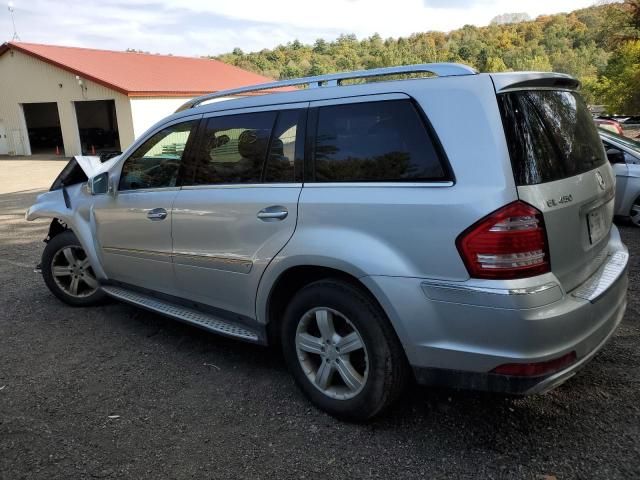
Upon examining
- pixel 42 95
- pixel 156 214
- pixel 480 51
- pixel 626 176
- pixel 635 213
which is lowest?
pixel 635 213

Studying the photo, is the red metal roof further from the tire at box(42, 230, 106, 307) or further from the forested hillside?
the forested hillside

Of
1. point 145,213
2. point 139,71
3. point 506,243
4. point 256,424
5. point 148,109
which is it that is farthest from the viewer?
point 139,71

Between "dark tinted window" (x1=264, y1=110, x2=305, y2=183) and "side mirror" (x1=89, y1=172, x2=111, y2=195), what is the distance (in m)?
1.85

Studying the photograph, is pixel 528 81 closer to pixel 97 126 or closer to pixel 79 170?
pixel 79 170

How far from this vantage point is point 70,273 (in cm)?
512

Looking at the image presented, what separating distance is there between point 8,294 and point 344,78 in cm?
461

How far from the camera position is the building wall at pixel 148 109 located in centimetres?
2519

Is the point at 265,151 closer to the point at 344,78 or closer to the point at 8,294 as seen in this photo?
the point at 344,78

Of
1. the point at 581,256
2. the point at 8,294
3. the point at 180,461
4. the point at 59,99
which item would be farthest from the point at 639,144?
the point at 59,99

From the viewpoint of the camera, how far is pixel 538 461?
2.62m

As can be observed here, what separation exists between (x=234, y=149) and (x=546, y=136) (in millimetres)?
1921

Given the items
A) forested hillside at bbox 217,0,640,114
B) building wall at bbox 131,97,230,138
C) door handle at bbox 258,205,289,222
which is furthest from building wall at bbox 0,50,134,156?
forested hillside at bbox 217,0,640,114

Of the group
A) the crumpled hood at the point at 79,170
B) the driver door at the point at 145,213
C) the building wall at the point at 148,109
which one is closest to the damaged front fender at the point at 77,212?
the crumpled hood at the point at 79,170

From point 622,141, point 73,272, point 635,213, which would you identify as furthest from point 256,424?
point 622,141
